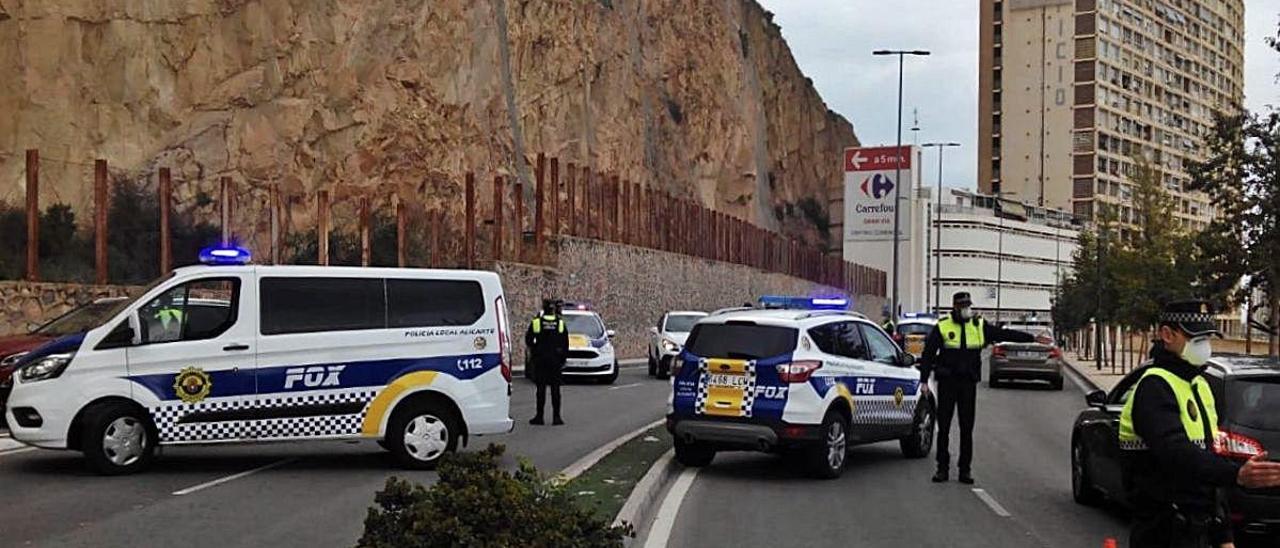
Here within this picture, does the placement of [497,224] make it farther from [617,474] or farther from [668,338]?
[617,474]

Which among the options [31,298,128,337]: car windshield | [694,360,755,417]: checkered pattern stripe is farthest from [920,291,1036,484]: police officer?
[31,298,128,337]: car windshield

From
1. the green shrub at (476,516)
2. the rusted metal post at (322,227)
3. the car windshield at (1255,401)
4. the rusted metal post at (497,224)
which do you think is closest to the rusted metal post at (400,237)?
the rusted metal post at (322,227)

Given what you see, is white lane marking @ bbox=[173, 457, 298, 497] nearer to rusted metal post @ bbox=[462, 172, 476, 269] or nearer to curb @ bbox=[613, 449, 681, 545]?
curb @ bbox=[613, 449, 681, 545]

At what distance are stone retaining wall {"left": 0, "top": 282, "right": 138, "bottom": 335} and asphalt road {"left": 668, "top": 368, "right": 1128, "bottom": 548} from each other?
15260mm

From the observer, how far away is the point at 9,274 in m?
26.0

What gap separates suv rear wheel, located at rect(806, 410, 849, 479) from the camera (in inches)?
516

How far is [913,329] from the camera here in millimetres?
35188

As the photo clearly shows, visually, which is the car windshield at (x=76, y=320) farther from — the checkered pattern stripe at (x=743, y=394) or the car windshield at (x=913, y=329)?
the car windshield at (x=913, y=329)

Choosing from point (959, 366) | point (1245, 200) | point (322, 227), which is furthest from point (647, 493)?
point (322, 227)

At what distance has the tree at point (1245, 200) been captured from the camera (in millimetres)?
22344

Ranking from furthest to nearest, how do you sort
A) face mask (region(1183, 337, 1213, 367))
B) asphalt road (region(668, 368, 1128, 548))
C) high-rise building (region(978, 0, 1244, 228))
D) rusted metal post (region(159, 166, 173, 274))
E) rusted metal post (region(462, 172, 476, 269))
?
high-rise building (region(978, 0, 1244, 228)) → rusted metal post (region(462, 172, 476, 269)) → rusted metal post (region(159, 166, 173, 274)) → asphalt road (region(668, 368, 1128, 548)) → face mask (region(1183, 337, 1213, 367))

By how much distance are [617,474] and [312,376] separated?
3.18 metres

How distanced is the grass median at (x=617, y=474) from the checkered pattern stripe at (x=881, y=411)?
7.27 feet

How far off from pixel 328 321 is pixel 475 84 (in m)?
35.8
